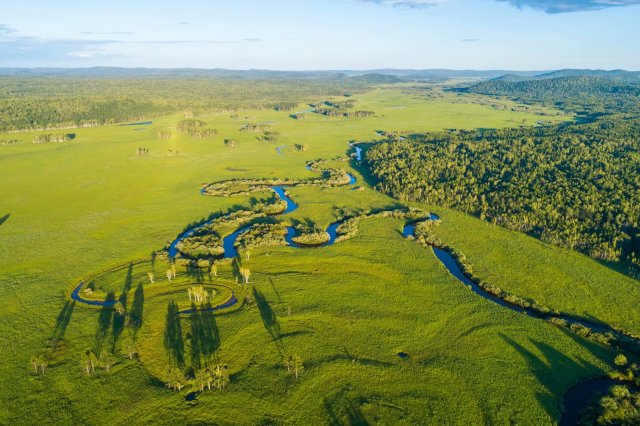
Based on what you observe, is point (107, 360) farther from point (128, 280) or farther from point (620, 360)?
point (620, 360)

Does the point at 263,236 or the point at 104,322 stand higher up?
the point at 263,236

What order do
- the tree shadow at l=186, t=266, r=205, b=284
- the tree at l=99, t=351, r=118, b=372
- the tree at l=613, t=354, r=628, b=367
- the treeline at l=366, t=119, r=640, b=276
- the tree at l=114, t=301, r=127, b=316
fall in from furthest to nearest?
the treeline at l=366, t=119, r=640, b=276 → the tree shadow at l=186, t=266, r=205, b=284 → the tree at l=114, t=301, r=127, b=316 → the tree at l=613, t=354, r=628, b=367 → the tree at l=99, t=351, r=118, b=372

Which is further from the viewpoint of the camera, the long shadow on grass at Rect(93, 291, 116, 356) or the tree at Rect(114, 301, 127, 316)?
the tree at Rect(114, 301, 127, 316)

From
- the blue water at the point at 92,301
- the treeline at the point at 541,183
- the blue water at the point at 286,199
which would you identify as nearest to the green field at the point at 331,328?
the blue water at the point at 92,301

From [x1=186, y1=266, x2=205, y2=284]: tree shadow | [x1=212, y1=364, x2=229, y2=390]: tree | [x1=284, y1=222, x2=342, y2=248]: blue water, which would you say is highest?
[x1=284, y1=222, x2=342, y2=248]: blue water

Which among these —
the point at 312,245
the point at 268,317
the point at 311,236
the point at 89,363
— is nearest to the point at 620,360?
the point at 268,317

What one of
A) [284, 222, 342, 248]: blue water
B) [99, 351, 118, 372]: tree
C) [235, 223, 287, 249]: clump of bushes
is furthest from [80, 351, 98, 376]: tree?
[284, 222, 342, 248]: blue water

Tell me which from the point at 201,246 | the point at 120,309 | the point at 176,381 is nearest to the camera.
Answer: the point at 176,381

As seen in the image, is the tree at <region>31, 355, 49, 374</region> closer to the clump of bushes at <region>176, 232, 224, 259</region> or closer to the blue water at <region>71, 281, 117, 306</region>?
the blue water at <region>71, 281, 117, 306</region>
